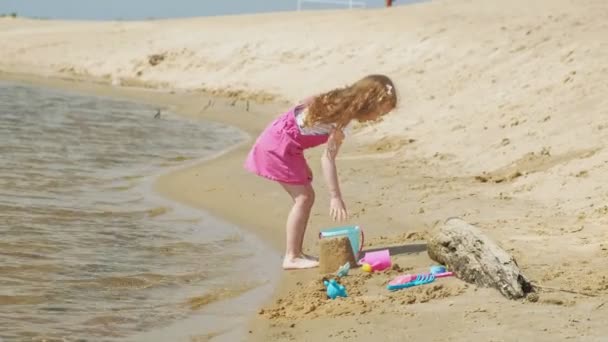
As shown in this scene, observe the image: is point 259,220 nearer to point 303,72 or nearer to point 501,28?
point 501,28

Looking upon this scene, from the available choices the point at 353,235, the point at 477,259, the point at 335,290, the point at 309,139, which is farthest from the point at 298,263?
the point at 477,259

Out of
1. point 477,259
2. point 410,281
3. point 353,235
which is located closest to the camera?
point 477,259

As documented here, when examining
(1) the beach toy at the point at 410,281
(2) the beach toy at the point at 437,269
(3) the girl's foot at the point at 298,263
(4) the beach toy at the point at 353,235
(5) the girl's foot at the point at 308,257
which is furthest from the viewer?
(5) the girl's foot at the point at 308,257

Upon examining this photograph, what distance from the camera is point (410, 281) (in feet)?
17.9

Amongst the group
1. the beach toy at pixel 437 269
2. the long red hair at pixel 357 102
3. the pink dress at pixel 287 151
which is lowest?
the beach toy at pixel 437 269

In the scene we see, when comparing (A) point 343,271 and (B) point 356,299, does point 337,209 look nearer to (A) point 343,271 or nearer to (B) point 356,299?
(A) point 343,271

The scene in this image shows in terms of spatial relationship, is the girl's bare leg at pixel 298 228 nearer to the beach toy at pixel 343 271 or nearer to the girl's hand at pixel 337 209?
the girl's hand at pixel 337 209

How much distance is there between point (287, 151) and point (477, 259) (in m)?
1.85

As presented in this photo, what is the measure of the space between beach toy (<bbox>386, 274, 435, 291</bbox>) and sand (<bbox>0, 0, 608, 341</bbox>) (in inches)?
3.6

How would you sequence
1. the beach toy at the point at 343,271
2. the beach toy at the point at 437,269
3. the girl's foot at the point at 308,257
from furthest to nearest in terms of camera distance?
the girl's foot at the point at 308,257, the beach toy at the point at 343,271, the beach toy at the point at 437,269

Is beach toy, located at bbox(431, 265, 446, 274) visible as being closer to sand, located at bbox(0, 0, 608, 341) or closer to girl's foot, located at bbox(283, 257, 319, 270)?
sand, located at bbox(0, 0, 608, 341)

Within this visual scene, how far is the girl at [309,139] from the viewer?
655cm

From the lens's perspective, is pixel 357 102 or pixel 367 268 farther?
pixel 357 102

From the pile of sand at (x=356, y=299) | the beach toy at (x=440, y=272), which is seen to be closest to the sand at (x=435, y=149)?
the pile of sand at (x=356, y=299)
